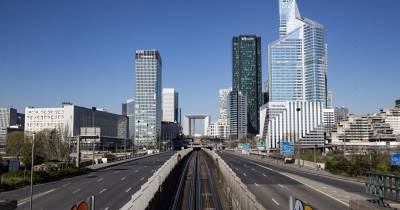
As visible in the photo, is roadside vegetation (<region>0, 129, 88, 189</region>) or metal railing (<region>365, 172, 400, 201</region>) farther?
roadside vegetation (<region>0, 129, 88, 189</region>)

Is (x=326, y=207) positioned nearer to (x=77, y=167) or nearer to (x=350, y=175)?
(x=350, y=175)

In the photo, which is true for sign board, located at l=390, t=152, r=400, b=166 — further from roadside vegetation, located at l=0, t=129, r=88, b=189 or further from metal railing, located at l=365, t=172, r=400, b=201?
roadside vegetation, located at l=0, t=129, r=88, b=189

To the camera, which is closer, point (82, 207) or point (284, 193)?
point (82, 207)

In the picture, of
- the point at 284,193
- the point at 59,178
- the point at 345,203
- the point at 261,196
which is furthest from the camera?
the point at 59,178

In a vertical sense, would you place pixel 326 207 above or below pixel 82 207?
below

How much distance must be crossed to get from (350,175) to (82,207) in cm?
6228

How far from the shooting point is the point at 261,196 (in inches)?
1577

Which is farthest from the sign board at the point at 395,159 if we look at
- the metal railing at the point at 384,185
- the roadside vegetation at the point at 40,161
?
the roadside vegetation at the point at 40,161

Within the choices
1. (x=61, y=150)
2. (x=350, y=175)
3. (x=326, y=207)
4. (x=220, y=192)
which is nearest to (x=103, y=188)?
(x=220, y=192)

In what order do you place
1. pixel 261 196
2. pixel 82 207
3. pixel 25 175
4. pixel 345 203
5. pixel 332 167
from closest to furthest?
pixel 82 207, pixel 345 203, pixel 261 196, pixel 25 175, pixel 332 167

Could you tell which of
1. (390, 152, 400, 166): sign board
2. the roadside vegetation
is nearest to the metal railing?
(390, 152, 400, 166): sign board

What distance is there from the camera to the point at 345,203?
3553 centimetres

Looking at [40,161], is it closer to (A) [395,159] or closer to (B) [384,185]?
(A) [395,159]

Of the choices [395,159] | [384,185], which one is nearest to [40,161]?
[395,159]
